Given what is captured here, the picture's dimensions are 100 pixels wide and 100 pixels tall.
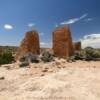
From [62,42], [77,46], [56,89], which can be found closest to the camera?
[56,89]

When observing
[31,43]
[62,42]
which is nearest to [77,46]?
[31,43]

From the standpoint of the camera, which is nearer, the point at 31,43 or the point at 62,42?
the point at 62,42

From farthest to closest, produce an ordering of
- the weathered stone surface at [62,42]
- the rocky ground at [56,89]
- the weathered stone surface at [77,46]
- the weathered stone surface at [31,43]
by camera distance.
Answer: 1. the weathered stone surface at [77,46]
2. the weathered stone surface at [31,43]
3. the weathered stone surface at [62,42]
4. the rocky ground at [56,89]

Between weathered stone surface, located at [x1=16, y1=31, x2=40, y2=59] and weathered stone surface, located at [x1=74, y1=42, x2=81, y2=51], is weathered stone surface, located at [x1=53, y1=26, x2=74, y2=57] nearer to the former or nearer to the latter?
weathered stone surface, located at [x1=16, y1=31, x2=40, y2=59]

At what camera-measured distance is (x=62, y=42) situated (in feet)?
65.2

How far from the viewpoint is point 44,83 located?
27.3ft

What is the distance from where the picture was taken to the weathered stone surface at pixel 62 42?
19.7m

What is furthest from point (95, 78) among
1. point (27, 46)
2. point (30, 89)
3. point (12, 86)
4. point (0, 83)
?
point (27, 46)

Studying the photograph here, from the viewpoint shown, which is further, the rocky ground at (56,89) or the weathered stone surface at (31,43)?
the weathered stone surface at (31,43)

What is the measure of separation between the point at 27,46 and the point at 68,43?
5064 mm

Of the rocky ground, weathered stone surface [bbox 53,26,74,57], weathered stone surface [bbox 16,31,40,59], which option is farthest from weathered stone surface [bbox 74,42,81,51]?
the rocky ground

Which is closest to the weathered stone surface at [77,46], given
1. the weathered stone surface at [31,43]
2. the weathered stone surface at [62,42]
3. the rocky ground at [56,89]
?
the weathered stone surface at [31,43]

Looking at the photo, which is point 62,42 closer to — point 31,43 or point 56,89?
point 31,43

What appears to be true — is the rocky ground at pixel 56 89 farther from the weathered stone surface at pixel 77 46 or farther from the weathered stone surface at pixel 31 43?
the weathered stone surface at pixel 77 46
